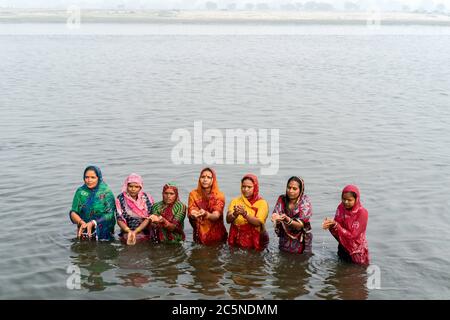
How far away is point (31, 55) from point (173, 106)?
18.7 meters

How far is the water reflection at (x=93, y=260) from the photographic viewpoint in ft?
23.8

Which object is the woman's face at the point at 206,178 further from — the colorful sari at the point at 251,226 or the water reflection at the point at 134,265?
the water reflection at the point at 134,265

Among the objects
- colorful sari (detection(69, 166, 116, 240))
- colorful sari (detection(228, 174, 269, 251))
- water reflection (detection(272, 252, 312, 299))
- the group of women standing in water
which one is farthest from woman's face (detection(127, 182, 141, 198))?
water reflection (detection(272, 252, 312, 299))

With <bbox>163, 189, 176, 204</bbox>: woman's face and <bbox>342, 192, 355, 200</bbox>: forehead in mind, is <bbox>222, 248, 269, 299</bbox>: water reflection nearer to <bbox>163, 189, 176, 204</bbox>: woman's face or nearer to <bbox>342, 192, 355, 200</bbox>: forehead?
<bbox>163, 189, 176, 204</bbox>: woman's face

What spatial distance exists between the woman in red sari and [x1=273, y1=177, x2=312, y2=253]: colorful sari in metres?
0.33

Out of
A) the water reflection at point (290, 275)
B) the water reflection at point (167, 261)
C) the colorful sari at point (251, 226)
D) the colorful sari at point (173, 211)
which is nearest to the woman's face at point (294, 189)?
the colorful sari at point (251, 226)

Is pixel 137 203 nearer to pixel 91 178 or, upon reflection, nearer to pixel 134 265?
pixel 91 178

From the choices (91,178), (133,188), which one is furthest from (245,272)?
(91,178)

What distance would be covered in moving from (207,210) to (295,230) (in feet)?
3.60

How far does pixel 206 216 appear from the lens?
7750 millimetres

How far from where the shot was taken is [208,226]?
26.4ft

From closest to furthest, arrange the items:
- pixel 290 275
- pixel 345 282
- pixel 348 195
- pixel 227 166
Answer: pixel 348 195 → pixel 345 282 → pixel 290 275 → pixel 227 166

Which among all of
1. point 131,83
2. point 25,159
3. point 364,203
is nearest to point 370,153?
point 364,203
